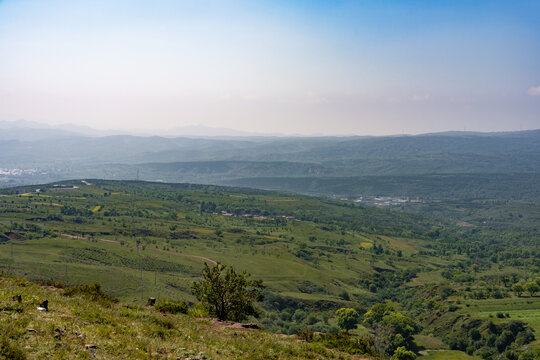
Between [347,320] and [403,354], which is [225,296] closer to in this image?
[403,354]

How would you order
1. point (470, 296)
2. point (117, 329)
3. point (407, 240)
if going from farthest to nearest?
point (407, 240) < point (470, 296) < point (117, 329)

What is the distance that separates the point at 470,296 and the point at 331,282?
127ft

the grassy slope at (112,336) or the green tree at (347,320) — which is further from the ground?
the grassy slope at (112,336)

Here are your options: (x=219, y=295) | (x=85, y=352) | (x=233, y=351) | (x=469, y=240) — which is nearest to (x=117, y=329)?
(x=85, y=352)

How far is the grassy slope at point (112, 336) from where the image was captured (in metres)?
13.8

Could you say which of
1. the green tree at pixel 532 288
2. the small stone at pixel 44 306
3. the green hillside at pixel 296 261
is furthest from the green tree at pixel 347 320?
the small stone at pixel 44 306

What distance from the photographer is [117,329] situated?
56.1ft

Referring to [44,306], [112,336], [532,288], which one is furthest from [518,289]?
[44,306]

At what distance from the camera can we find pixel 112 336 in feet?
52.1

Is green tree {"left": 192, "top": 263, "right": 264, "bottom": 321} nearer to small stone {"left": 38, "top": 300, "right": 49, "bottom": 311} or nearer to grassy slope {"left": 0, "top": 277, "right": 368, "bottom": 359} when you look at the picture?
grassy slope {"left": 0, "top": 277, "right": 368, "bottom": 359}

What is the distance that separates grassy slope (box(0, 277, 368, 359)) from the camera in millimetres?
13758

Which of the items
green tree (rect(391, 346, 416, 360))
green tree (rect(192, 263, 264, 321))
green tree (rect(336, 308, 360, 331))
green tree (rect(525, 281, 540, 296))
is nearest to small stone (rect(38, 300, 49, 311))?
green tree (rect(192, 263, 264, 321))

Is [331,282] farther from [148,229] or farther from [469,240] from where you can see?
[469,240]

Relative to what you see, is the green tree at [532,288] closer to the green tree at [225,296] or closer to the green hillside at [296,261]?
the green hillside at [296,261]
